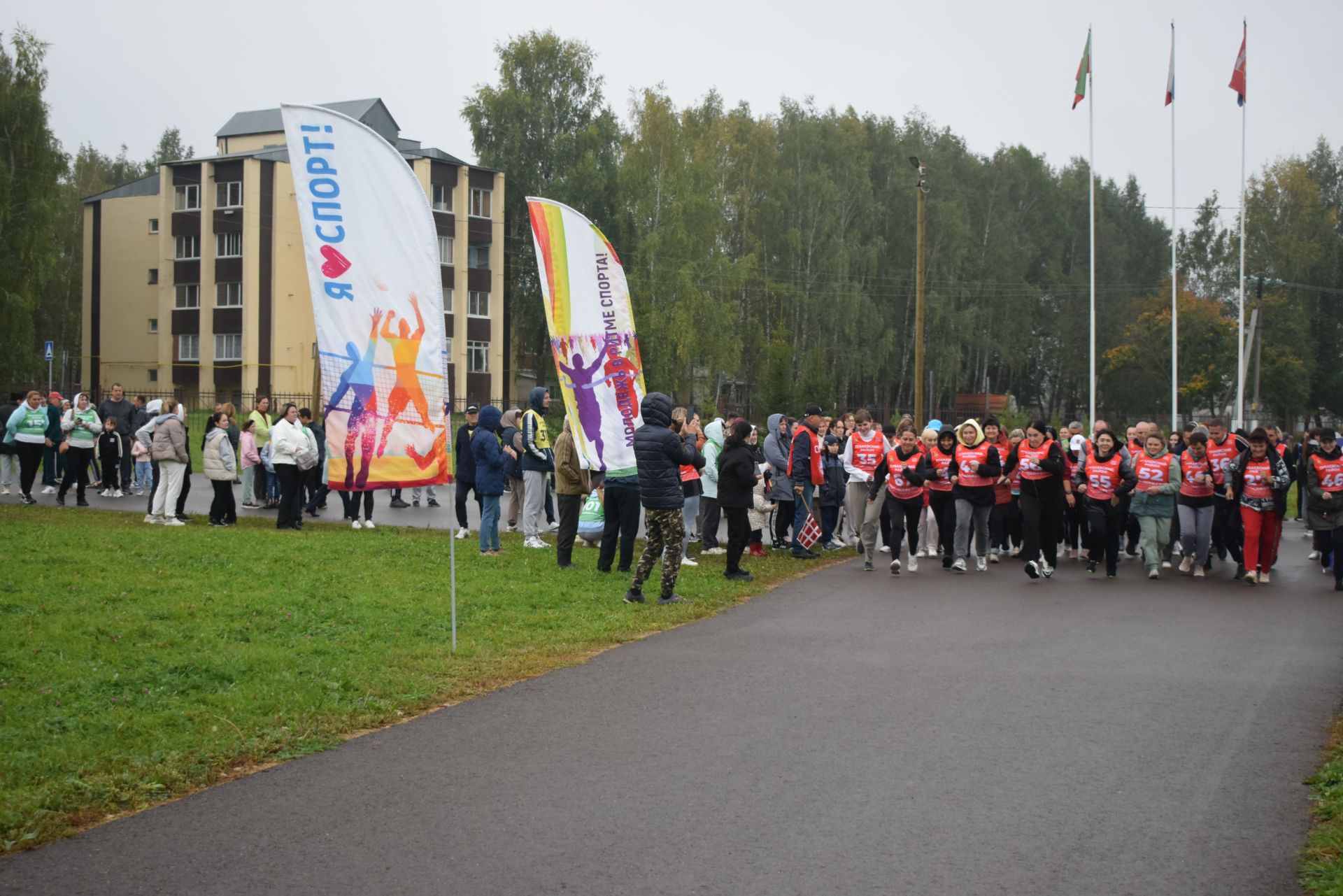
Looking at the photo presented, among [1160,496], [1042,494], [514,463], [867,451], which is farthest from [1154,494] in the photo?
[514,463]

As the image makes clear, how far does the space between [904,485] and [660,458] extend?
504 cm

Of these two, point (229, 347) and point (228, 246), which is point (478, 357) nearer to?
point (229, 347)

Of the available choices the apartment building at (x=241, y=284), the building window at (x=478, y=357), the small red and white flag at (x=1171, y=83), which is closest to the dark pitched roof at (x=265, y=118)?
the apartment building at (x=241, y=284)

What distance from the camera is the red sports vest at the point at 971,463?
15938 mm

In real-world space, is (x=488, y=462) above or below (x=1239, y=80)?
below

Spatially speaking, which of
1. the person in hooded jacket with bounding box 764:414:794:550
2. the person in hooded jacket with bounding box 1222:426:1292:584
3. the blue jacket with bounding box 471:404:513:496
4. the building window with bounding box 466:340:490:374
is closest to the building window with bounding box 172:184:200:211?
the building window with bounding box 466:340:490:374

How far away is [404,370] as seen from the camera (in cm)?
955

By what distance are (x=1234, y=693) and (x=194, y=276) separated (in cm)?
5684

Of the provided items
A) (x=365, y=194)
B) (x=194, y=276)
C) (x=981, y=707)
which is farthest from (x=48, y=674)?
(x=194, y=276)

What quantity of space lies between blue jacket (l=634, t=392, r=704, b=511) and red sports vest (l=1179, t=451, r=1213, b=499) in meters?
7.62

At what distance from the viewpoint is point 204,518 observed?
743 inches

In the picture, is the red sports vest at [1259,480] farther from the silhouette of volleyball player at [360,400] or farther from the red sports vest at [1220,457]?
the silhouette of volleyball player at [360,400]

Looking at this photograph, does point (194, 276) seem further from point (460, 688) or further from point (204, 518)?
point (460, 688)

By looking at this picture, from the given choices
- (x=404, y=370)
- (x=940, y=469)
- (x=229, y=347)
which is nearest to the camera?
(x=404, y=370)
